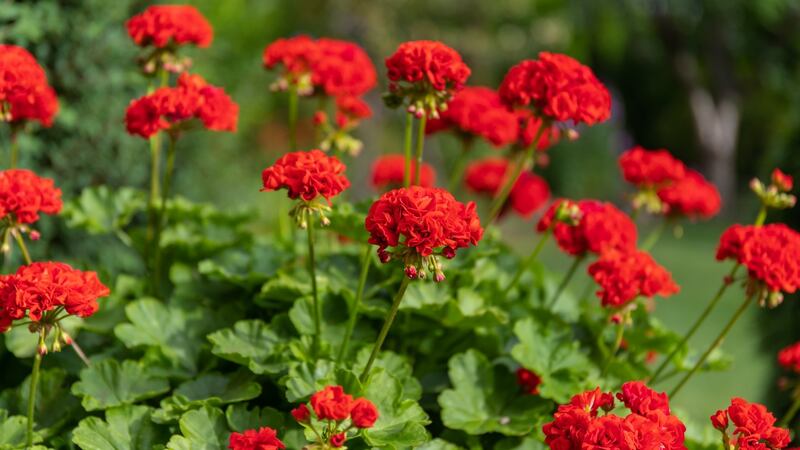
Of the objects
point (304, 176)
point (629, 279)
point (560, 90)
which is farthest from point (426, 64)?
point (629, 279)

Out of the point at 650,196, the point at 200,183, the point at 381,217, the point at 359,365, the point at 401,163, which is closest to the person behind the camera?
the point at 381,217

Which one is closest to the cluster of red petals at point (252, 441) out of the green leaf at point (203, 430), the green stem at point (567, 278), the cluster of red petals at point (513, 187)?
the green leaf at point (203, 430)

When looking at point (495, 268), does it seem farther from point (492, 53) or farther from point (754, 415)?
point (492, 53)

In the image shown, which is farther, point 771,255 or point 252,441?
point 771,255

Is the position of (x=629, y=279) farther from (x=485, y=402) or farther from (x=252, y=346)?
(x=252, y=346)

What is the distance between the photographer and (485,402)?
1.91 metres

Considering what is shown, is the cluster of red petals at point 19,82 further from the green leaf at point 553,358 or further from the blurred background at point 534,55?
the green leaf at point 553,358

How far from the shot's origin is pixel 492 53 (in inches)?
548

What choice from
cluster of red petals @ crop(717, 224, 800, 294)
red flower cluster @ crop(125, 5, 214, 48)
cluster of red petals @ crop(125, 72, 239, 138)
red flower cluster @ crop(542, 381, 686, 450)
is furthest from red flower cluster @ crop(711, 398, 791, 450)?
red flower cluster @ crop(125, 5, 214, 48)

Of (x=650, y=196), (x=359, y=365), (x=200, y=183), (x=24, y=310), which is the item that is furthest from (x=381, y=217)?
(x=200, y=183)

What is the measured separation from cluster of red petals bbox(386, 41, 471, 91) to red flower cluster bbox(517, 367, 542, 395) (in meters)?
0.65

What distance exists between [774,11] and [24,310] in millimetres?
8879

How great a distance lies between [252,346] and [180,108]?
1.78ft

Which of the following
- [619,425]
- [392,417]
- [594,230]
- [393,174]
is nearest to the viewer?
[619,425]
